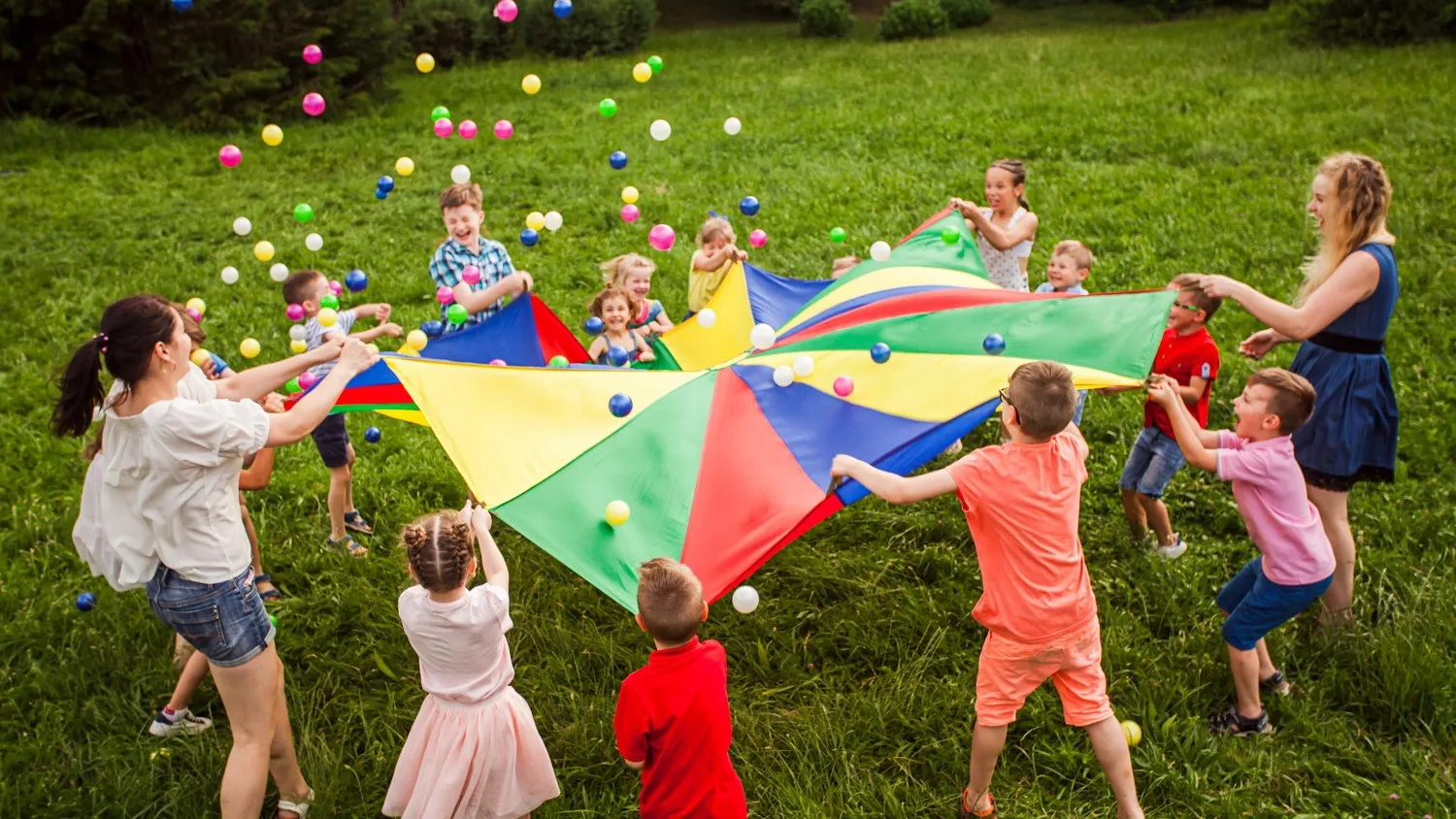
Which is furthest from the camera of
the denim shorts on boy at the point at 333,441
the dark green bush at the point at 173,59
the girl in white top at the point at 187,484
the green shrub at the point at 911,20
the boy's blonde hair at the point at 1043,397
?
the green shrub at the point at 911,20

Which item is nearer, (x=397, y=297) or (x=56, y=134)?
(x=397, y=297)

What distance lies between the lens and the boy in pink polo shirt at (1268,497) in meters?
3.46

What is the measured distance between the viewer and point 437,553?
116 inches

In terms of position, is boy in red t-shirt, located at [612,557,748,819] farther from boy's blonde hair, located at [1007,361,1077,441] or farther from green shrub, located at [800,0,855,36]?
green shrub, located at [800,0,855,36]

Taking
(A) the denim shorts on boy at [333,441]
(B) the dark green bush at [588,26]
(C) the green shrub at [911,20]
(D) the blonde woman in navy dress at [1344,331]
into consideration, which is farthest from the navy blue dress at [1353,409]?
(C) the green shrub at [911,20]

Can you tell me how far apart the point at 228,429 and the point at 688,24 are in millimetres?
21486

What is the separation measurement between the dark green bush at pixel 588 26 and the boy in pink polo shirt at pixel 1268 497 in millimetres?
15110

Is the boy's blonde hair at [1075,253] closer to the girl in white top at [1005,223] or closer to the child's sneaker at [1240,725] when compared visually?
the girl in white top at [1005,223]

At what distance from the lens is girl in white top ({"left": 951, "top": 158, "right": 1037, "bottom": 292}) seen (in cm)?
528

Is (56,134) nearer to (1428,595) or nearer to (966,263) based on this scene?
(966,263)

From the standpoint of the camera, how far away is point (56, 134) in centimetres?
1153

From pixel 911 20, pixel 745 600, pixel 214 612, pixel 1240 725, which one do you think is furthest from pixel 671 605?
pixel 911 20

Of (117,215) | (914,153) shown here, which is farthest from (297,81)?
(914,153)

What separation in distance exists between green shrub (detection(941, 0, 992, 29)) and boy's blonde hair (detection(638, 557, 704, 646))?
63.5ft
